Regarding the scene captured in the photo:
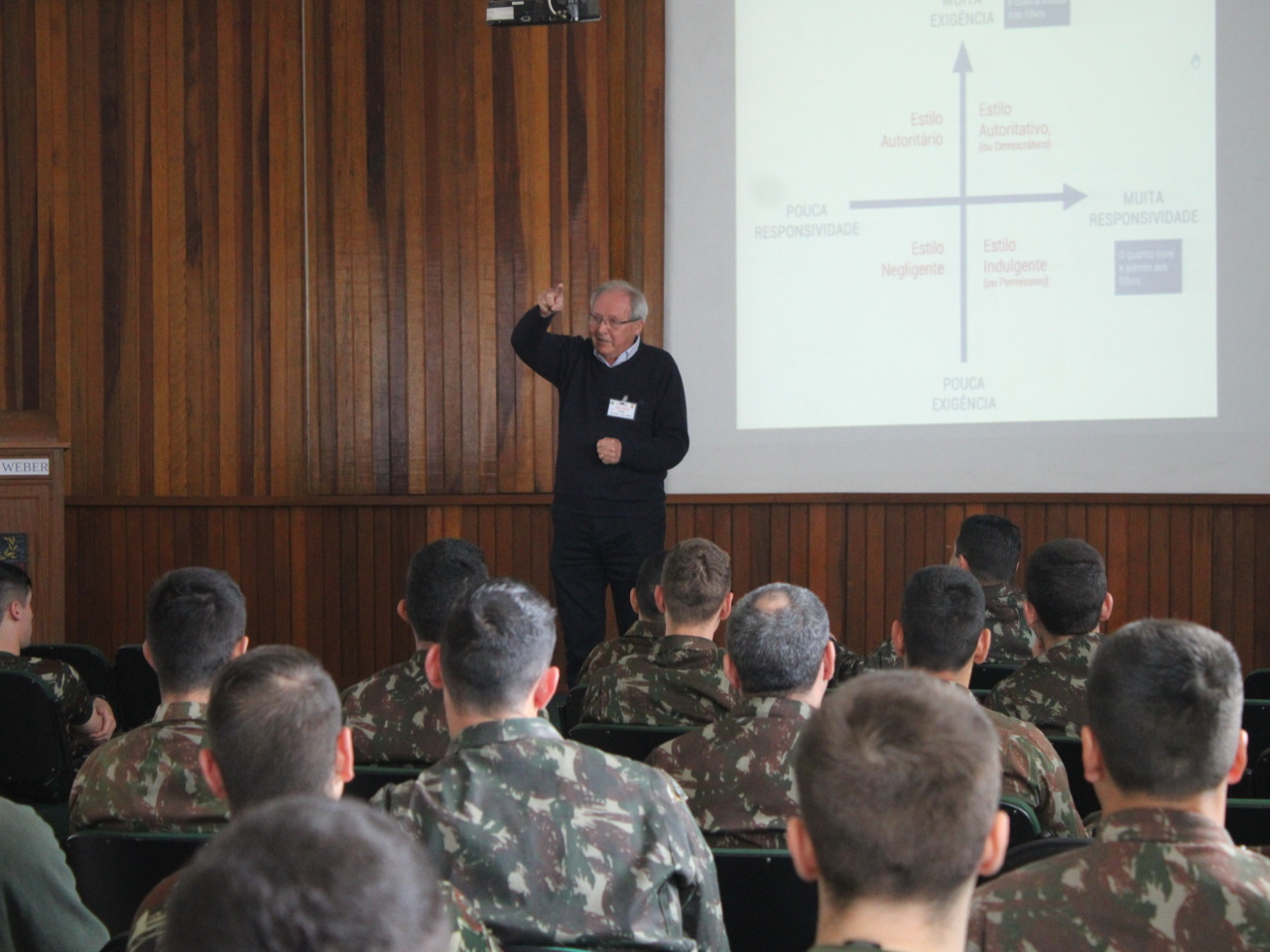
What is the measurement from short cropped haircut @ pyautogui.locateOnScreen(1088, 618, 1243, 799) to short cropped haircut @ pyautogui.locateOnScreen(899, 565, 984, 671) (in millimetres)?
1138

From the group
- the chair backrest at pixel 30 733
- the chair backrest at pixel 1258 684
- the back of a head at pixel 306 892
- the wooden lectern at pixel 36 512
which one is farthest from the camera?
the wooden lectern at pixel 36 512

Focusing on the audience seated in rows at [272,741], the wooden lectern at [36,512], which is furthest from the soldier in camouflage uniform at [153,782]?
the wooden lectern at [36,512]

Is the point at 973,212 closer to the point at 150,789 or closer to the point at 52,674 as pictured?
the point at 52,674

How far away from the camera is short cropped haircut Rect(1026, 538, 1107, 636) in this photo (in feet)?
10.2

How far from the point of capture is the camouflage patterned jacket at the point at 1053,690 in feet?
9.21

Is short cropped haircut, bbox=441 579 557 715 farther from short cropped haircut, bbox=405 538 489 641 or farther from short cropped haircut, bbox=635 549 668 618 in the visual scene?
short cropped haircut, bbox=635 549 668 618

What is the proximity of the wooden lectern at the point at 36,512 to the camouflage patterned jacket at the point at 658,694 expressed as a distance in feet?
10.8

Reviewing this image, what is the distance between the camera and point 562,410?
5047 millimetres

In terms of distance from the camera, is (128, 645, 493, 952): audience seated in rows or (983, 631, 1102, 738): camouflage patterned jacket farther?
(983, 631, 1102, 738): camouflage patterned jacket

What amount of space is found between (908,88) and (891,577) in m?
2.18

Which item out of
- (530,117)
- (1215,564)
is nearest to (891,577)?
(1215,564)

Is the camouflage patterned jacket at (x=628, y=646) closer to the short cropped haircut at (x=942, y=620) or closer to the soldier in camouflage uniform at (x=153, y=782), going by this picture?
the short cropped haircut at (x=942, y=620)

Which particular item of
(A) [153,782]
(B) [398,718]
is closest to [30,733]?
(B) [398,718]

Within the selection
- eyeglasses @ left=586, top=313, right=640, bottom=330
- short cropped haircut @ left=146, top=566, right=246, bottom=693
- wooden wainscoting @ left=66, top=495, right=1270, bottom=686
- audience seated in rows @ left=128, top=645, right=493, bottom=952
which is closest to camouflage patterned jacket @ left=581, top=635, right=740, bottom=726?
short cropped haircut @ left=146, top=566, right=246, bottom=693
